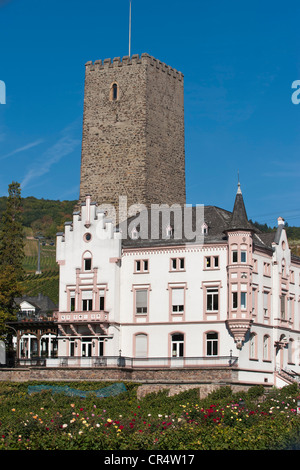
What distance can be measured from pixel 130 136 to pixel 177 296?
55.0ft

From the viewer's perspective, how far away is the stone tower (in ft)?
244

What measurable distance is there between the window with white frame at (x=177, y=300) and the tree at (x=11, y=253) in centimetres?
1493

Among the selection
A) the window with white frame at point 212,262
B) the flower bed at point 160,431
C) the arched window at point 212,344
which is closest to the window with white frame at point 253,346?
the arched window at point 212,344

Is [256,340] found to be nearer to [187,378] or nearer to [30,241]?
[187,378]

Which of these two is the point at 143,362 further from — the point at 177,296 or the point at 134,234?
the point at 134,234

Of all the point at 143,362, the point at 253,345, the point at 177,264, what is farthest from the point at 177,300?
the point at 253,345

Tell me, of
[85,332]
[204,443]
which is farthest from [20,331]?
[204,443]

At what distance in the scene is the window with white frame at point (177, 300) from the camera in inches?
2512

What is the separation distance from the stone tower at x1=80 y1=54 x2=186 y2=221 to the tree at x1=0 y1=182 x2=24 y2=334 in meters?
9.00

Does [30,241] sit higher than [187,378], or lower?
higher

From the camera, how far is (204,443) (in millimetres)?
34875

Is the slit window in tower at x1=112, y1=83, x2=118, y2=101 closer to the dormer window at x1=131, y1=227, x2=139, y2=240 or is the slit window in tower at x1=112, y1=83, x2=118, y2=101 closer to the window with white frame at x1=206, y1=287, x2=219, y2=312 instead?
the dormer window at x1=131, y1=227, x2=139, y2=240

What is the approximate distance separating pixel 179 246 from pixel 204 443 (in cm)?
3009
